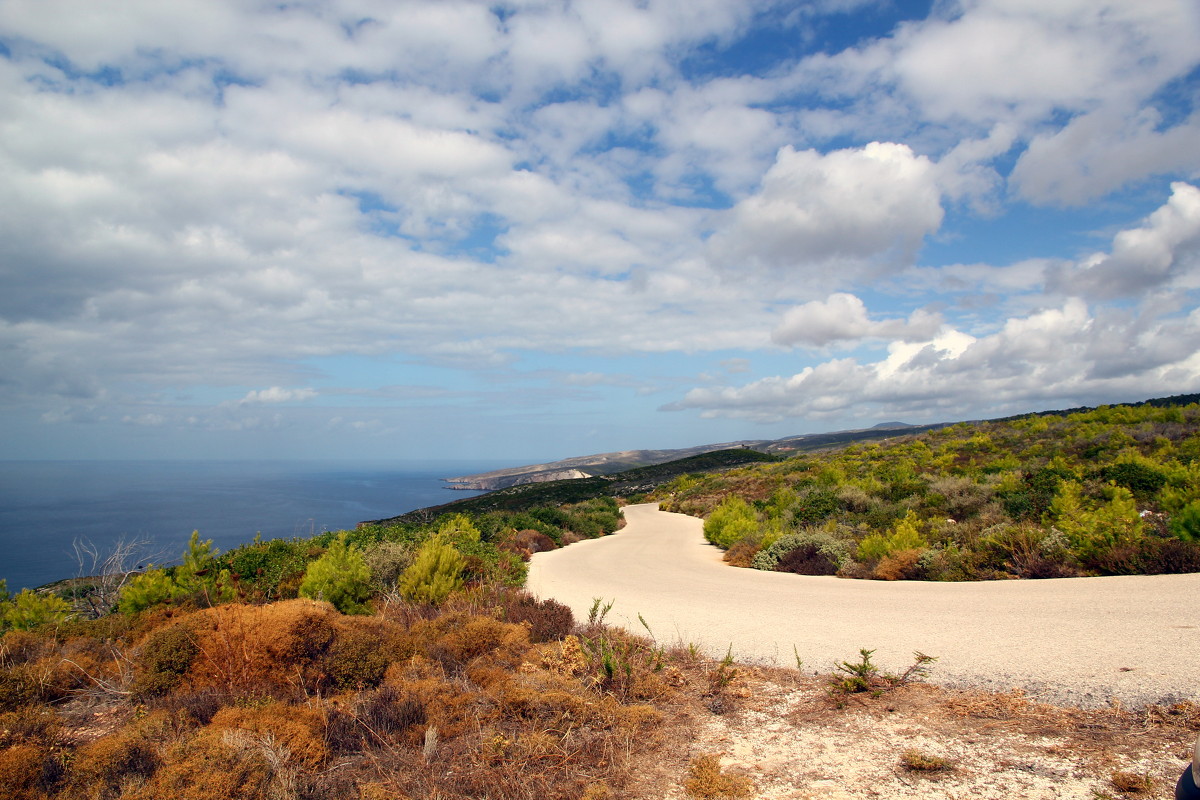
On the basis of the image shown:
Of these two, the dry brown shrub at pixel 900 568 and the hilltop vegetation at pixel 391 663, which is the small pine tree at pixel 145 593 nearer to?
the hilltop vegetation at pixel 391 663

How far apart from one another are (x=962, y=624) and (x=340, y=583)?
317 inches

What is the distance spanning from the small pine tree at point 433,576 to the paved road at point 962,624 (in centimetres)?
196

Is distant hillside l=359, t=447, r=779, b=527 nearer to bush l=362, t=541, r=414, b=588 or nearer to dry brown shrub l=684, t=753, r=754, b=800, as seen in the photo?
bush l=362, t=541, r=414, b=588

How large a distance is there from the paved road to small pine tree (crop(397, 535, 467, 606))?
1.96 metres

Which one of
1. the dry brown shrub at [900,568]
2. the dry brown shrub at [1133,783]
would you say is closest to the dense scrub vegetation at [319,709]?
the dry brown shrub at [1133,783]

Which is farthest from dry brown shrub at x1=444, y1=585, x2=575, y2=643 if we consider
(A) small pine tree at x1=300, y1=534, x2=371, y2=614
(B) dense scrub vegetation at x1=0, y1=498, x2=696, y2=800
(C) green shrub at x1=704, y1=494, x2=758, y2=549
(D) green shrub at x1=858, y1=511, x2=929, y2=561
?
(C) green shrub at x1=704, y1=494, x2=758, y2=549

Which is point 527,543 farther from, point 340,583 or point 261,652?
point 261,652

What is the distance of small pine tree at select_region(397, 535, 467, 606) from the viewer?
28.6 feet

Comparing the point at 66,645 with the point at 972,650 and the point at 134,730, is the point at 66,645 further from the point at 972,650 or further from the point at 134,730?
the point at 972,650

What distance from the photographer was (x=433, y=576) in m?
9.07

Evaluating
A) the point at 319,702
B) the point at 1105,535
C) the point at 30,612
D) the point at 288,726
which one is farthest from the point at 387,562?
the point at 1105,535

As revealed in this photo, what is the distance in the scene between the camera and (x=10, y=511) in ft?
172

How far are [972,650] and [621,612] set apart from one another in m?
4.58

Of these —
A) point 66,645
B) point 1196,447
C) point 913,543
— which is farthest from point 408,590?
point 1196,447
